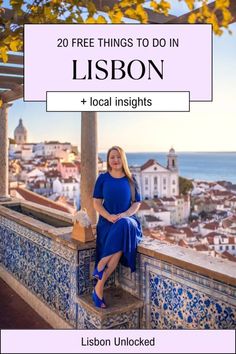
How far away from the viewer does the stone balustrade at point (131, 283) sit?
2.20 m

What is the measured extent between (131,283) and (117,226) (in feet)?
1.82

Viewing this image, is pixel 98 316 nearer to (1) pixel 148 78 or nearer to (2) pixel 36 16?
(1) pixel 148 78

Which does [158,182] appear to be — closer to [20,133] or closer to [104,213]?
[20,133]

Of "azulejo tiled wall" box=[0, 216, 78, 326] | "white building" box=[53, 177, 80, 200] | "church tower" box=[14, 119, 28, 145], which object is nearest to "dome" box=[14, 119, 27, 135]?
"church tower" box=[14, 119, 28, 145]

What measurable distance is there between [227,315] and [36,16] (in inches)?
75.5

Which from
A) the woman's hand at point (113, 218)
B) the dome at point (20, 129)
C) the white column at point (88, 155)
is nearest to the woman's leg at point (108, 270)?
the woman's hand at point (113, 218)

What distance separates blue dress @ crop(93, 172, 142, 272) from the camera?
8.93ft

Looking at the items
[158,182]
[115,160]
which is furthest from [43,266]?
[158,182]

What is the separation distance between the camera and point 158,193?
223 feet

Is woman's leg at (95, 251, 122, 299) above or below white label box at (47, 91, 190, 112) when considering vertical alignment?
below

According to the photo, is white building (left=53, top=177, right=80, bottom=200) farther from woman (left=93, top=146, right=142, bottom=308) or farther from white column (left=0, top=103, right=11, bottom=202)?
woman (left=93, top=146, right=142, bottom=308)

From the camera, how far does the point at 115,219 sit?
2775mm

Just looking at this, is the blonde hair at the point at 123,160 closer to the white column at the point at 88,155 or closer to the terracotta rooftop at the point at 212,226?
the white column at the point at 88,155

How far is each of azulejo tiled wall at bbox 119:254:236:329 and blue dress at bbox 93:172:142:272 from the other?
13cm
